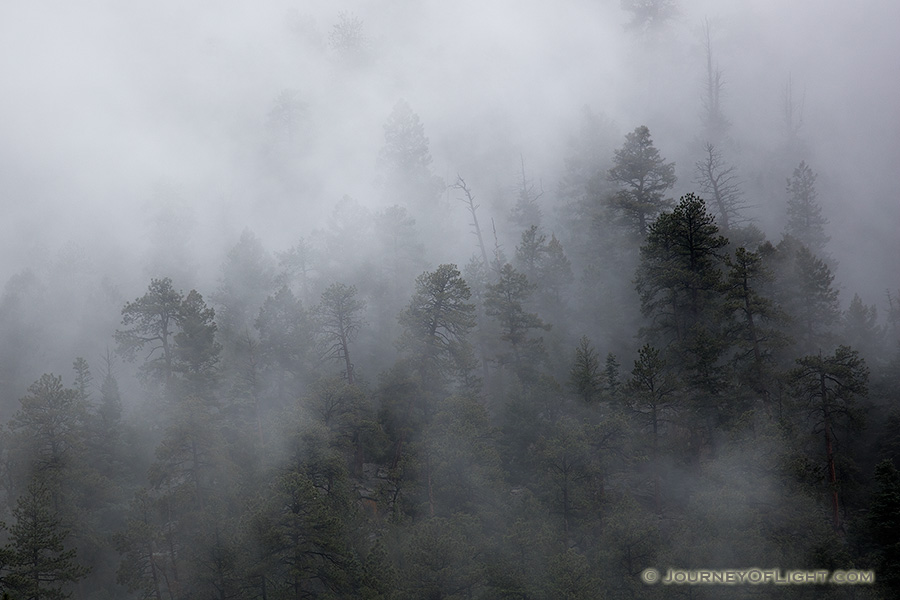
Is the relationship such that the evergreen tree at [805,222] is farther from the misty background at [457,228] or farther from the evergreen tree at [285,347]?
the evergreen tree at [285,347]

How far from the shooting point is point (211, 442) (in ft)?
74.8

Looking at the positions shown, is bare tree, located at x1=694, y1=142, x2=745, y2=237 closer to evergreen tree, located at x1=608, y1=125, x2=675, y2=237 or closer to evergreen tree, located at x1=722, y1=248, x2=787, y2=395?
evergreen tree, located at x1=608, y1=125, x2=675, y2=237

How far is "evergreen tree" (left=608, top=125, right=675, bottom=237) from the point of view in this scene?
3344 cm

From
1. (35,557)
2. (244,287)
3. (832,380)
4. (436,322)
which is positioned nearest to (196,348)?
(35,557)

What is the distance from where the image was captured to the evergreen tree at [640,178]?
1316 inches

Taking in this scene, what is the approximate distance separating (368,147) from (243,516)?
63743 millimetres

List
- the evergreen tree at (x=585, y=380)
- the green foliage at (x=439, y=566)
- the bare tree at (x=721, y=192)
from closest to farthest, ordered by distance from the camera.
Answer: the green foliage at (x=439, y=566)
the evergreen tree at (x=585, y=380)
the bare tree at (x=721, y=192)

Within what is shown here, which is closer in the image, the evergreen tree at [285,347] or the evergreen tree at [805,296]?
the evergreen tree at [285,347]

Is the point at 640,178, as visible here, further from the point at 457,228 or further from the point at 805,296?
the point at 457,228

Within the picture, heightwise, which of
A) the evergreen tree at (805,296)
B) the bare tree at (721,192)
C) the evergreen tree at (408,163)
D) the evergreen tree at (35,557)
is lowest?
the evergreen tree at (35,557)

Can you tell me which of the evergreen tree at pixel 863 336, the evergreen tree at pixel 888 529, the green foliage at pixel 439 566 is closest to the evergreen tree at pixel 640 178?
the evergreen tree at pixel 863 336

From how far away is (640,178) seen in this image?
34969mm

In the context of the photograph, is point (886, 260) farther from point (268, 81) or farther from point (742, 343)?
point (268, 81)

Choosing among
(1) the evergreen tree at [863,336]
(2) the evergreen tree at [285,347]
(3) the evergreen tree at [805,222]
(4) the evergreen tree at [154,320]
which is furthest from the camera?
(3) the evergreen tree at [805,222]
